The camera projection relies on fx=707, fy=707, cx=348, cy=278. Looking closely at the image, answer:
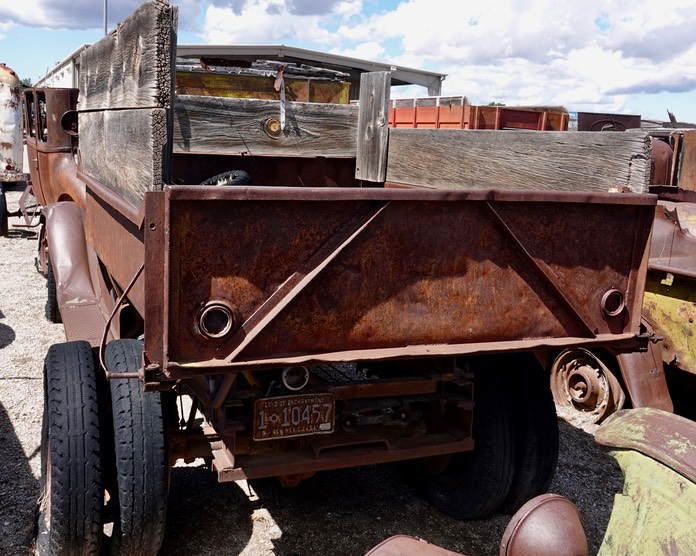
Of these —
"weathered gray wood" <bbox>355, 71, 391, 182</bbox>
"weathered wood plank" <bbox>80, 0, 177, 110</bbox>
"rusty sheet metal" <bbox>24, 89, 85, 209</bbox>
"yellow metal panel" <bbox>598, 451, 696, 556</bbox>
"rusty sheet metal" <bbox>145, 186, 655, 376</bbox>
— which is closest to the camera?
"yellow metal panel" <bbox>598, 451, 696, 556</bbox>

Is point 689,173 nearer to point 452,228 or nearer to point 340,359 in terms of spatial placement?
point 452,228

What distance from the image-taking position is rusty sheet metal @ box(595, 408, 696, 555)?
1812mm

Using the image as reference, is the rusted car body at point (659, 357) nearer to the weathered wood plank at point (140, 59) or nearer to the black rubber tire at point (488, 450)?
the black rubber tire at point (488, 450)

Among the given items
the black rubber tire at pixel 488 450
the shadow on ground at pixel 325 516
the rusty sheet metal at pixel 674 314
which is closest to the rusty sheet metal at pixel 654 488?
the black rubber tire at pixel 488 450

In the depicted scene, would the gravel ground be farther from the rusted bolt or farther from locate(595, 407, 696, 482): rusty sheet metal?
the rusted bolt

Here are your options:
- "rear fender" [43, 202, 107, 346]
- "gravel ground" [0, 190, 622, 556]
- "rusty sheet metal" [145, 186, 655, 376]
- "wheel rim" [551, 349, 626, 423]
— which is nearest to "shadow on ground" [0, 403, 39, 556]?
"gravel ground" [0, 190, 622, 556]

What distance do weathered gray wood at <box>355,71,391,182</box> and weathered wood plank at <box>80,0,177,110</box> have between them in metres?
1.50

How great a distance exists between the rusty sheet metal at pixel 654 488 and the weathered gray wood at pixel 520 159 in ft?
4.18

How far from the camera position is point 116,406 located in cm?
289

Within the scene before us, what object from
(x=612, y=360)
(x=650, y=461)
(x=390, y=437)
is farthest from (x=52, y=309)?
(x=650, y=461)

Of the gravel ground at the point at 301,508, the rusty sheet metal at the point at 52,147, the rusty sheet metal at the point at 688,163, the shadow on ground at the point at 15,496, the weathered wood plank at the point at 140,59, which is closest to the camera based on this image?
the weathered wood plank at the point at 140,59

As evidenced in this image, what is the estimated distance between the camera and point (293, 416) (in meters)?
2.87

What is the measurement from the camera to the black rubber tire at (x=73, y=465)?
9.09 ft

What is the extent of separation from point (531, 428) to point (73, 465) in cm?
211
